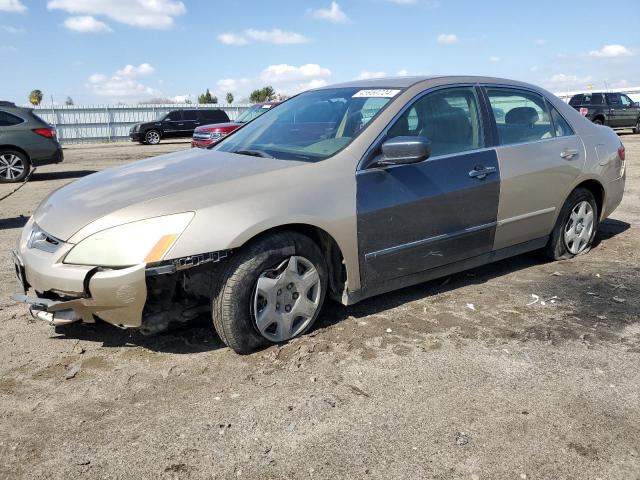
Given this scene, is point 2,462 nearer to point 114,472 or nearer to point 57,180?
point 114,472

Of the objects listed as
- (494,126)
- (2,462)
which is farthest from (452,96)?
(2,462)

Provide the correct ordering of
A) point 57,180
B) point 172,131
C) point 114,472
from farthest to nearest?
point 172,131
point 57,180
point 114,472

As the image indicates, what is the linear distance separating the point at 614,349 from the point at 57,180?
12075 millimetres

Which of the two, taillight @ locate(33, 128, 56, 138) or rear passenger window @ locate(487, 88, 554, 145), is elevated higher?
taillight @ locate(33, 128, 56, 138)

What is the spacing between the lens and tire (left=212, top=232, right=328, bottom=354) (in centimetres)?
315

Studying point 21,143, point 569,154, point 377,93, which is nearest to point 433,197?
point 377,93

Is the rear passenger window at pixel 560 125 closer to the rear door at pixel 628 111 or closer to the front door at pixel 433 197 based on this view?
the front door at pixel 433 197

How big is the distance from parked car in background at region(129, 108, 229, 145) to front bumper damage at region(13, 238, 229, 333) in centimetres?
2511

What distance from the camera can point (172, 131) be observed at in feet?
91.1

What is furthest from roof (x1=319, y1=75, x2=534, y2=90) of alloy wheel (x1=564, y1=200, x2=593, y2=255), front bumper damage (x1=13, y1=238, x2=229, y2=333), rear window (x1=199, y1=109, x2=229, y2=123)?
rear window (x1=199, y1=109, x2=229, y2=123)

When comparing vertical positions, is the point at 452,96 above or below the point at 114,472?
above

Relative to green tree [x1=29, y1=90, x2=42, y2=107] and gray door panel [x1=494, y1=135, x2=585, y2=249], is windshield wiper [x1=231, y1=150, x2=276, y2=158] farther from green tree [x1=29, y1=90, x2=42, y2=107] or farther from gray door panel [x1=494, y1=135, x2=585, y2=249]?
green tree [x1=29, y1=90, x2=42, y2=107]

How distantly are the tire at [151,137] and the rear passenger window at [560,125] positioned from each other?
2500 cm

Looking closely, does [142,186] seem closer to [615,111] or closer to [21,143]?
[21,143]
